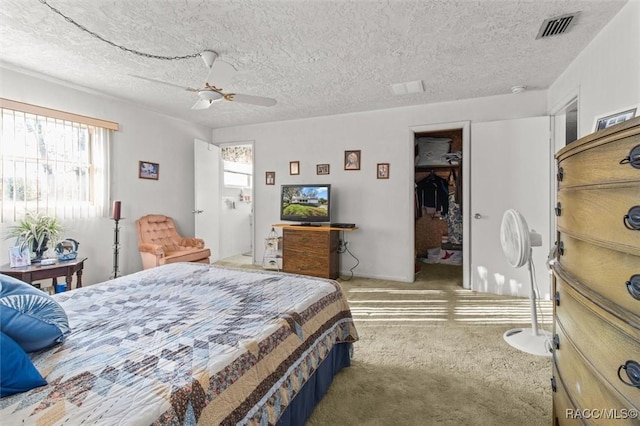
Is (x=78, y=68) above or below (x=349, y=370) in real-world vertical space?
above

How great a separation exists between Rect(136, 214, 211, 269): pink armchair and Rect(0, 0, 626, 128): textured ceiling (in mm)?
1827

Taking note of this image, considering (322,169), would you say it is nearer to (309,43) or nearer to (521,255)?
(309,43)

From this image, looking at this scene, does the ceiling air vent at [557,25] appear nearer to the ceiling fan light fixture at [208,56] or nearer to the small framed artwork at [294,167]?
the ceiling fan light fixture at [208,56]

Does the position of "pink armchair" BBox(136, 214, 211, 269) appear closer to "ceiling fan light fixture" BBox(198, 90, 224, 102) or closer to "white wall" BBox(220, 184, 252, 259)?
"white wall" BBox(220, 184, 252, 259)

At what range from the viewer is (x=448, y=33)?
2.35 m

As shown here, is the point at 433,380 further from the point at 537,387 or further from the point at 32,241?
the point at 32,241

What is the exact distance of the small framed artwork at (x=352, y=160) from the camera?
4.56 metres

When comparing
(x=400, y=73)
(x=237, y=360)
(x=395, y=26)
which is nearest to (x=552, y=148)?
(x=400, y=73)

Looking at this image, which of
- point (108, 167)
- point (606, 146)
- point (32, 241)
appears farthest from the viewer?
point (108, 167)

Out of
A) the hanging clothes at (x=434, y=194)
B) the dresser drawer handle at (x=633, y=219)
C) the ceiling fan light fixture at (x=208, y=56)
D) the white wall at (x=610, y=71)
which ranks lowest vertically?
the dresser drawer handle at (x=633, y=219)

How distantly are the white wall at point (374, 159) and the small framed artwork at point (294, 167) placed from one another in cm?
6

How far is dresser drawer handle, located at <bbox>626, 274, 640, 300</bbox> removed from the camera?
0.69 metres

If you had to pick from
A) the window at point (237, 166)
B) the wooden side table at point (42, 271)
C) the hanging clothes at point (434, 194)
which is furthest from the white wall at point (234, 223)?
the hanging clothes at point (434, 194)

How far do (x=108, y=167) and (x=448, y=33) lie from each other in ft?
13.9
